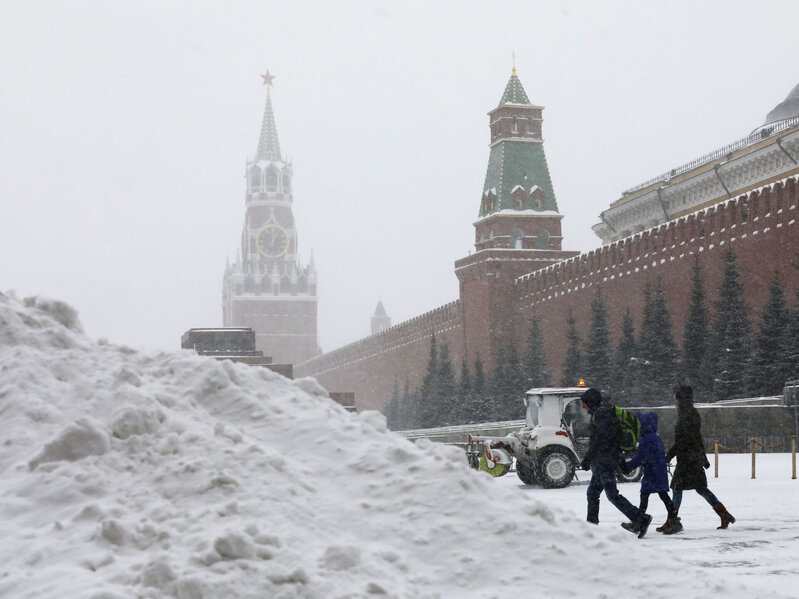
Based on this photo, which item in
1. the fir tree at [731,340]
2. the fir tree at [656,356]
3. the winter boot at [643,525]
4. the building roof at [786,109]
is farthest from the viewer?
the building roof at [786,109]

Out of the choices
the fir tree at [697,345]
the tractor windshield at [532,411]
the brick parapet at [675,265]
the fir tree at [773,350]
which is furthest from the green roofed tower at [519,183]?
the tractor windshield at [532,411]

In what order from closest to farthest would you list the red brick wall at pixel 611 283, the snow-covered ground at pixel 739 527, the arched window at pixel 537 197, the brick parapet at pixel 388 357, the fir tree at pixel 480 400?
the snow-covered ground at pixel 739 527 < the red brick wall at pixel 611 283 < the fir tree at pixel 480 400 < the arched window at pixel 537 197 < the brick parapet at pixel 388 357

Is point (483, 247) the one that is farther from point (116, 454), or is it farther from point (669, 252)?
point (116, 454)

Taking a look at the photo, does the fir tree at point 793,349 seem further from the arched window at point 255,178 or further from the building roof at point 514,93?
the arched window at point 255,178

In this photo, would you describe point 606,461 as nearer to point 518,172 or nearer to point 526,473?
point 526,473

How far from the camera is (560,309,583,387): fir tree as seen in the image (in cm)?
3391

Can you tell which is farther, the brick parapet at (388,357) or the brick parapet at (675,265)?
the brick parapet at (388,357)

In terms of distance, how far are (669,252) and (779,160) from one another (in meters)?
5.61

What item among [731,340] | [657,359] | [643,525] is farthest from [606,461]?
[657,359]

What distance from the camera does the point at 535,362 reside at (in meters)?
37.7

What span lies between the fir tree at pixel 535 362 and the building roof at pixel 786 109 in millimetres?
11443

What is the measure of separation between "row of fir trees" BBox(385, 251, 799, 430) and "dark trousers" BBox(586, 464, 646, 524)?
1163 cm

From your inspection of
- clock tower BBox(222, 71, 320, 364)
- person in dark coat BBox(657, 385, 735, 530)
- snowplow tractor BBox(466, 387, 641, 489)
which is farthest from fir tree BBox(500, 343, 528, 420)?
clock tower BBox(222, 71, 320, 364)

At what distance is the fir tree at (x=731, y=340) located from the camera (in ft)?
83.6
